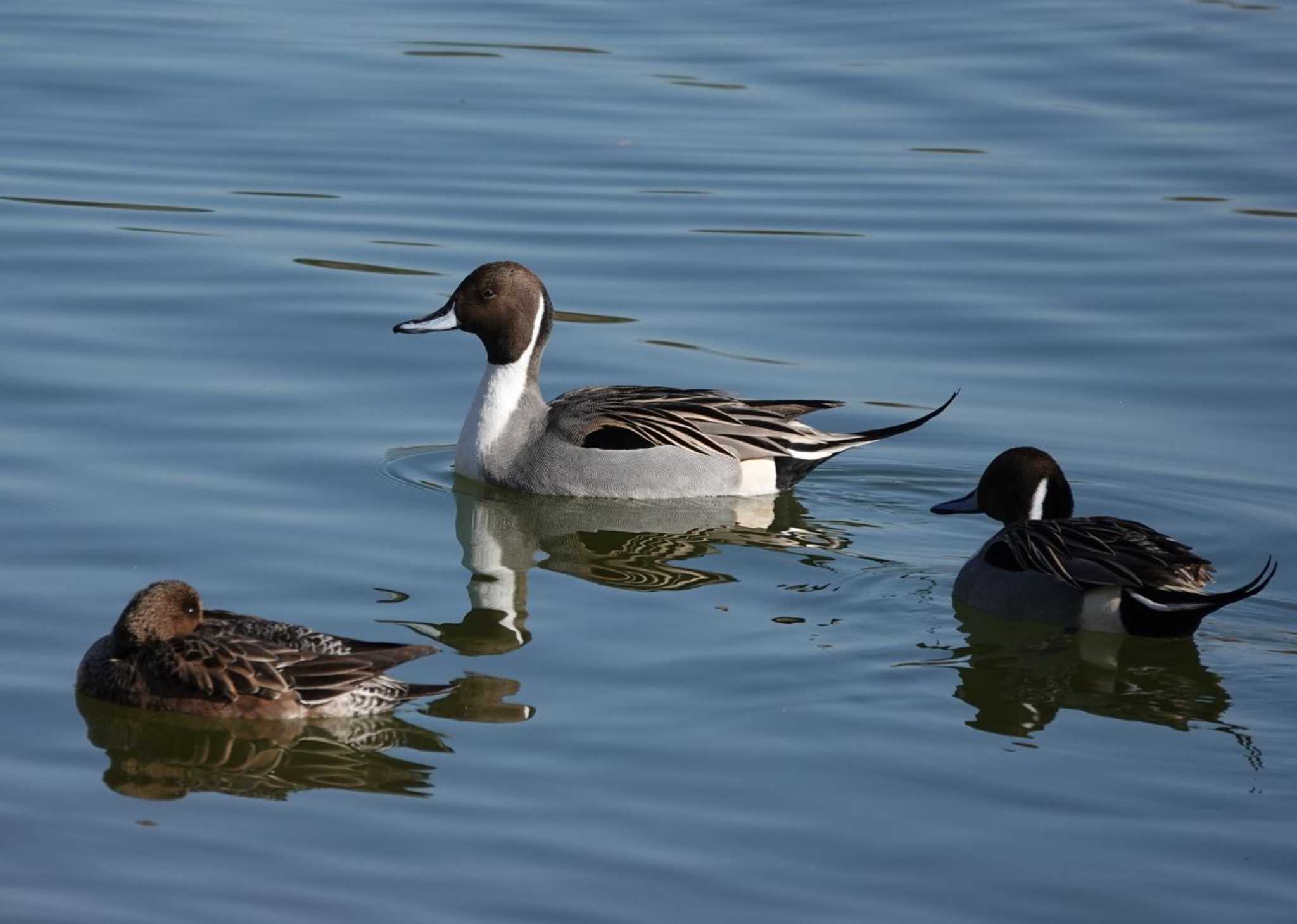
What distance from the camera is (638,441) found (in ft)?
34.4

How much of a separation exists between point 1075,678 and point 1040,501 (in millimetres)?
1337

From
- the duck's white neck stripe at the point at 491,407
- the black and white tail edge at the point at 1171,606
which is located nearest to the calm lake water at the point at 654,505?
the black and white tail edge at the point at 1171,606

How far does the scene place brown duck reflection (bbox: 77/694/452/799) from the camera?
668cm

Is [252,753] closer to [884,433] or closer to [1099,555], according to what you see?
[1099,555]

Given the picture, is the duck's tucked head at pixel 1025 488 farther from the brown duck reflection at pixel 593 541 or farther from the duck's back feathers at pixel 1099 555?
the brown duck reflection at pixel 593 541

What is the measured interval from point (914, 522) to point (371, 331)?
3966mm

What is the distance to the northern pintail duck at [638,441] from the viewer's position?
10492mm

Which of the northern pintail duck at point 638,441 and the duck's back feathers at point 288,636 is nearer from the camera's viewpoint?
the duck's back feathers at point 288,636

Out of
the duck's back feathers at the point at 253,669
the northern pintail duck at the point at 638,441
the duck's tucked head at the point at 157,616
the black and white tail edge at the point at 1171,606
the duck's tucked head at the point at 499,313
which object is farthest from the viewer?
the duck's tucked head at the point at 499,313

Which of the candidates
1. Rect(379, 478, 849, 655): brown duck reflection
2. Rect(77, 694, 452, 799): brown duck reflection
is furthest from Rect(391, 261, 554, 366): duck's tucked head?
Rect(77, 694, 452, 799): brown duck reflection

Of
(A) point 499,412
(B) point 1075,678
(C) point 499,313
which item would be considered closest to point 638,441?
(A) point 499,412

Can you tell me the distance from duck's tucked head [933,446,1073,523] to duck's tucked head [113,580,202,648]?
3.72 m

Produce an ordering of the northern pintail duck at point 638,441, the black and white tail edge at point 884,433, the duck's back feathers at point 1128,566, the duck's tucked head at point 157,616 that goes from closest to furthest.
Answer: the duck's tucked head at point 157,616 → the duck's back feathers at point 1128,566 → the black and white tail edge at point 884,433 → the northern pintail duck at point 638,441

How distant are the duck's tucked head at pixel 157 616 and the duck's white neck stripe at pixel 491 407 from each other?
3.37m
